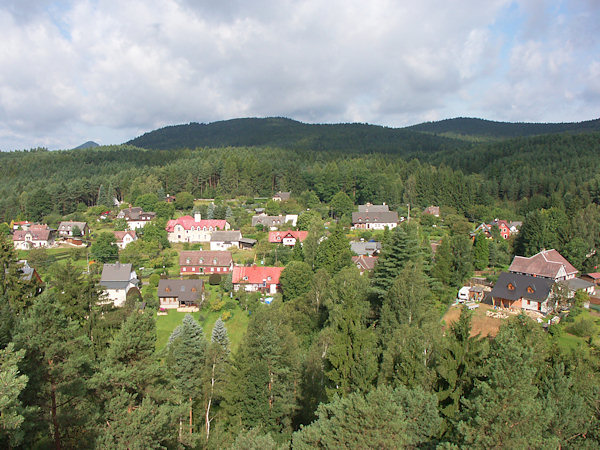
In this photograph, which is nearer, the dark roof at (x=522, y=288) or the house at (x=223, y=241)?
the dark roof at (x=522, y=288)

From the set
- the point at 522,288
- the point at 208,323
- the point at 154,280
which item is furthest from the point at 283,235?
the point at 522,288

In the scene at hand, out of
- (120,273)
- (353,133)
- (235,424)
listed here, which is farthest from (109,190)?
(353,133)

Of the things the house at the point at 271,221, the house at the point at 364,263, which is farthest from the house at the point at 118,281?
the house at the point at 271,221

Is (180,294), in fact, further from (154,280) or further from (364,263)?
(364,263)

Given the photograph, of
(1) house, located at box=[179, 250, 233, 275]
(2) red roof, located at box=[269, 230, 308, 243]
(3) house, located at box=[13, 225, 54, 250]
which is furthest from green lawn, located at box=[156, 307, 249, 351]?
(3) house, located at box=[13, 225, 54, 250]

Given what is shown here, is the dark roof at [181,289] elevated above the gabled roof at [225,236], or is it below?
below

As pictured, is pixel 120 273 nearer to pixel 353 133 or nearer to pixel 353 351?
pixel 353 351

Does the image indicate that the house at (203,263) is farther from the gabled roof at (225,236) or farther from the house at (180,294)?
the gabled roof at (225,236)
